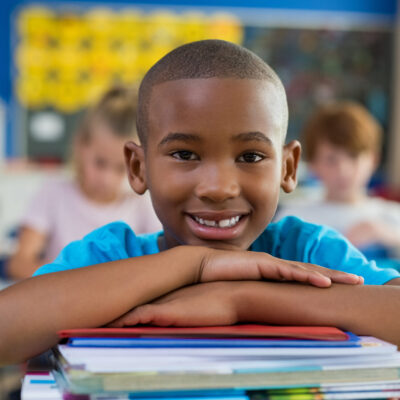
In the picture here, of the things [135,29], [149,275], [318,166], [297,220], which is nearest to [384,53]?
[135,29]

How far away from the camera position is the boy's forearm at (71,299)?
661 millimetres

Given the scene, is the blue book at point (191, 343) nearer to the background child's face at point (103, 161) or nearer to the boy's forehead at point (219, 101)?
the boy's forehead at point (219, 101)

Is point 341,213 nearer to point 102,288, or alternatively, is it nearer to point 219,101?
point 219,101

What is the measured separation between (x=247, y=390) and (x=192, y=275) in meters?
0.23

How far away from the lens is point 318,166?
2.83 meters

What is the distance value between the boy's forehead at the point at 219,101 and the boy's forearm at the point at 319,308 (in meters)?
0.23

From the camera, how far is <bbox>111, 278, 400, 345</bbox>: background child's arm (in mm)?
632

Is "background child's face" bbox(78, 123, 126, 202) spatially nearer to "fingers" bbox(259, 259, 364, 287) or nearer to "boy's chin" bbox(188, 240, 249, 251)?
"boy's chin" bbox(188, 240, 249, 251)

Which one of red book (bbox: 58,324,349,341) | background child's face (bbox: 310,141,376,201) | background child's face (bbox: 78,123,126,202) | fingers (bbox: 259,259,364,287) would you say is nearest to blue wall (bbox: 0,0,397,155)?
background child's face (bbox: 310,141,376,201)

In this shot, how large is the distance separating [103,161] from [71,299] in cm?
150

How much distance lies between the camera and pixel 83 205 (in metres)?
2.44

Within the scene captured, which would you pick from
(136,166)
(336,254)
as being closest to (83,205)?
(136,166)

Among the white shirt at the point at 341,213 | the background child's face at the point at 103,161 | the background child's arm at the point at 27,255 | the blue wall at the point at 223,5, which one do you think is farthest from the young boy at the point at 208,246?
the blue wall at the point at 223,5

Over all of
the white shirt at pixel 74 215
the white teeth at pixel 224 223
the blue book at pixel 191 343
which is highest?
the white shirt at pixel 74 215
